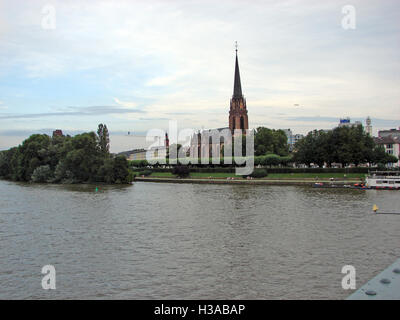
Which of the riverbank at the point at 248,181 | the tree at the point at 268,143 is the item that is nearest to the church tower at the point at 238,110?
the tree at the point at 268,143

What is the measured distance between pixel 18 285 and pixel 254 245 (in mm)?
12505

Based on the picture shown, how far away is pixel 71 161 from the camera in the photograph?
276ft

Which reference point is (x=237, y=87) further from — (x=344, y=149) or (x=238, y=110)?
(x=344, y=149)

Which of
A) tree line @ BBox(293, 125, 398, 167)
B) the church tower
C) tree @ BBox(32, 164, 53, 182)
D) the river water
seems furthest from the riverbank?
the church tower

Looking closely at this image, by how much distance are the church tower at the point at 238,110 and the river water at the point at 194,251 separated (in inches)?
4451

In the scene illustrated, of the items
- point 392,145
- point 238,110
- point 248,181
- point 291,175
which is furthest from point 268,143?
point 392,145

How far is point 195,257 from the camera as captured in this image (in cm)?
2038

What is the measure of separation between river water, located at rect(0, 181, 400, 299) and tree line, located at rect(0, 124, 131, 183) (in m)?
44.9

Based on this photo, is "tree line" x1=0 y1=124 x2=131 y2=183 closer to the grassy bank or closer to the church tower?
the grassy bank

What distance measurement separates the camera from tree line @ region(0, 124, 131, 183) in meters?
82.7
